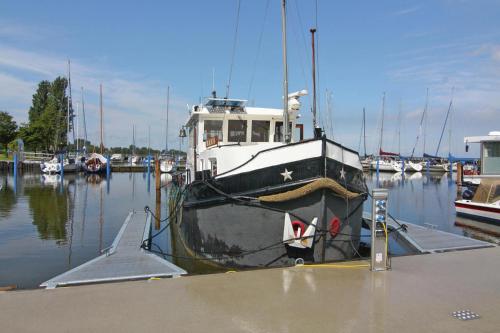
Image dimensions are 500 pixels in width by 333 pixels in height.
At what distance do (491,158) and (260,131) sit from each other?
16202 millimetres

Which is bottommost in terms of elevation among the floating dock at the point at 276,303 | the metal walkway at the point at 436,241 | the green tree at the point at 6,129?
the metal walkway at the point at 436,241

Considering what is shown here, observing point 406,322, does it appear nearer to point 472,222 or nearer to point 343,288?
point 343,288

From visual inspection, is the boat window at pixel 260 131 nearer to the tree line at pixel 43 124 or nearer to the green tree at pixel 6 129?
the tree line at pixel 43 124

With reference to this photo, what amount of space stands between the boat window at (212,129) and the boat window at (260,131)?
0.94 metres

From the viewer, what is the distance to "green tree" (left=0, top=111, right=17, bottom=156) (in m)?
59.3

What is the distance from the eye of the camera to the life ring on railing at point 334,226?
24.9 feet

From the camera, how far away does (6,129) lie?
196ft

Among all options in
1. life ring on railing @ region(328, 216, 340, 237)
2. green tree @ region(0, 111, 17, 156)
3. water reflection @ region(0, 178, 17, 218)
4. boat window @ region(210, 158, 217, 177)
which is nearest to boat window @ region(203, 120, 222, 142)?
boat window @ region(210, 158, 217, 177)

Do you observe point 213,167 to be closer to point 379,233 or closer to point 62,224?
point 379,233

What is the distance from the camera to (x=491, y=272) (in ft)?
19.6

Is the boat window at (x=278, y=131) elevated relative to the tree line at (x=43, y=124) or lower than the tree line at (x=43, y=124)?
lower

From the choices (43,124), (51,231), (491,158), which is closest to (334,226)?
(51,231)

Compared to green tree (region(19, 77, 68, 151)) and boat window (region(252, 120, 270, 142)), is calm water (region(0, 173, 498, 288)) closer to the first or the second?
boat window (region(252, 120, 270, 142))

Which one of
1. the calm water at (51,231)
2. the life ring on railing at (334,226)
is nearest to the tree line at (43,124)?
the calm water at (51,231)
